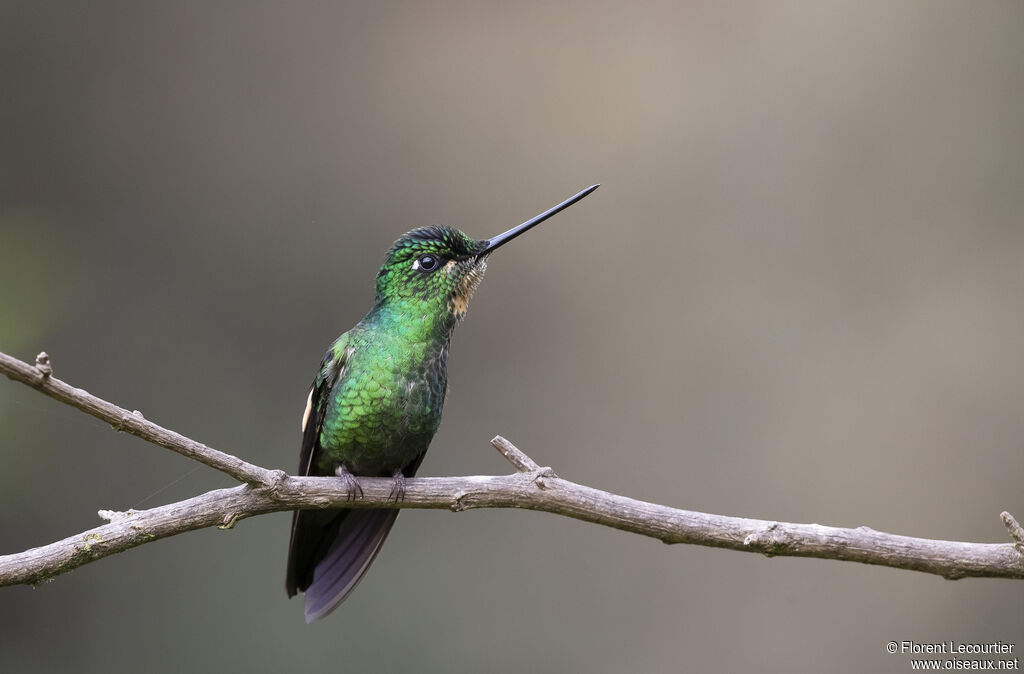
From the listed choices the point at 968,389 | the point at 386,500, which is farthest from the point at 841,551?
the point at 968,389

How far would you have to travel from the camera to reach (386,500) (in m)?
2.05

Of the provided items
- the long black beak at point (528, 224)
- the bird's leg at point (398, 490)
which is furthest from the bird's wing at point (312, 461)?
the long black beak at point (528, 224)

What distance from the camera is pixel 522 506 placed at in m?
1.91

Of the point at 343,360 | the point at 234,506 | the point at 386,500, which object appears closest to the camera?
the point at 234,506

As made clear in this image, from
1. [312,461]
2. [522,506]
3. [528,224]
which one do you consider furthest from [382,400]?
Answer: [528,224]

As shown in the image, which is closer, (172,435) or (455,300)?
(172,435)

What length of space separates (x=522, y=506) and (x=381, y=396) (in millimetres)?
444

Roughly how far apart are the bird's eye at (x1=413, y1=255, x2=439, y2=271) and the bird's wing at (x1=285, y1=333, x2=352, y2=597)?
9.5 inches

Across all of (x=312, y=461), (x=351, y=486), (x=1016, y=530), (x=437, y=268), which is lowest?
(x=1016, y=530)

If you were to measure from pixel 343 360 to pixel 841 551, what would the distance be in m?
1.16

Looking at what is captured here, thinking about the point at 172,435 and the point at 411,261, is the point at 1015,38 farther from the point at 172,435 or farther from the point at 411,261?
the point at 172,435

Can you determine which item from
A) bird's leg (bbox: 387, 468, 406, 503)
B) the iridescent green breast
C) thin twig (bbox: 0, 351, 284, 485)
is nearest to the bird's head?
the iridescent green breast

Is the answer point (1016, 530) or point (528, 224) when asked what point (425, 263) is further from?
point (1016, 530)

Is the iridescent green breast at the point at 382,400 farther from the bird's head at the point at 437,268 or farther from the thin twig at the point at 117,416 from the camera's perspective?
the thin twig at the point at 117,416
